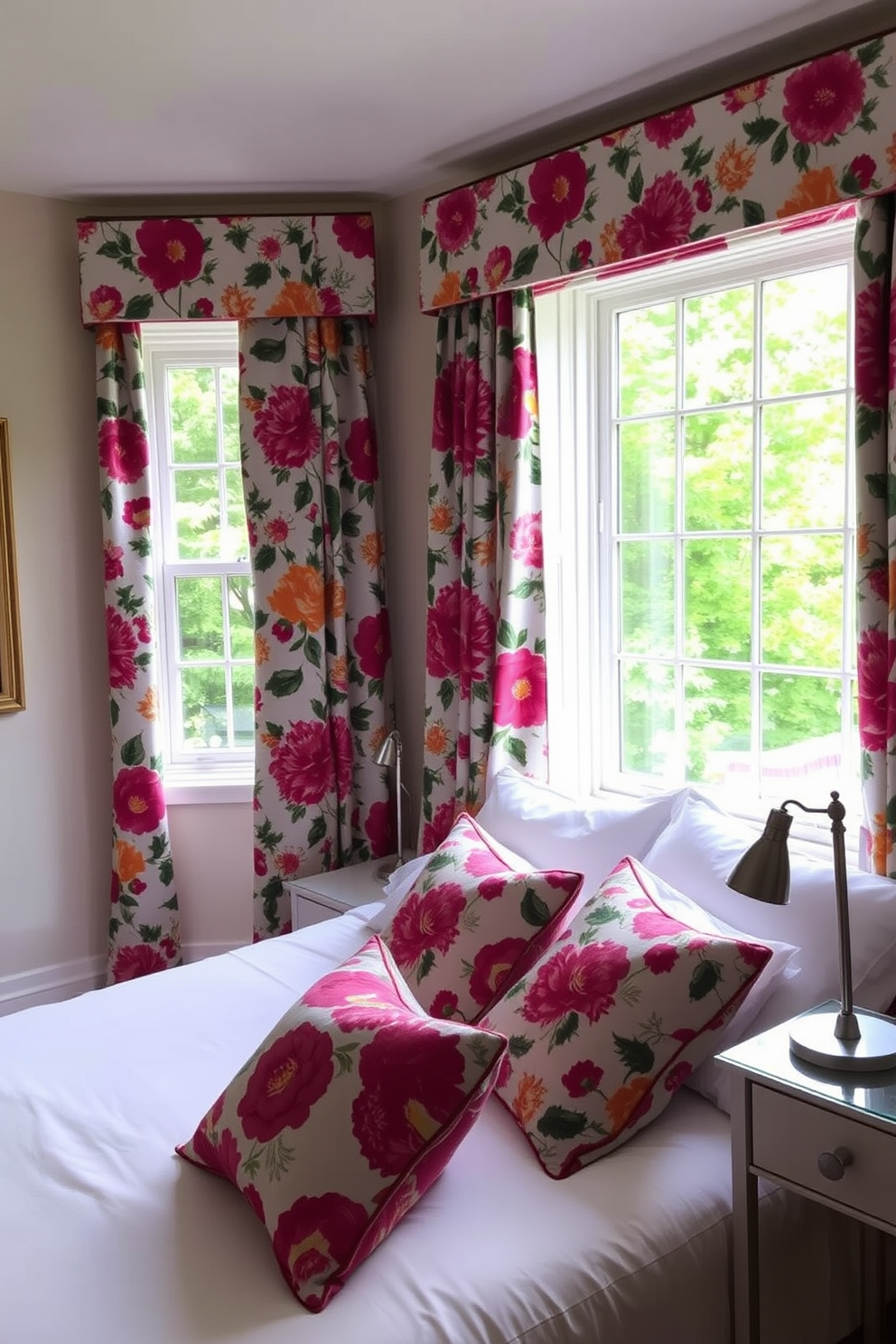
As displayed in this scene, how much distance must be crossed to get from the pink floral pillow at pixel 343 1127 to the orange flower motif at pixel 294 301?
93.2 inches

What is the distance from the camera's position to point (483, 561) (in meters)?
3.14

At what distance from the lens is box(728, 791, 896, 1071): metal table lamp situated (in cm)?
172

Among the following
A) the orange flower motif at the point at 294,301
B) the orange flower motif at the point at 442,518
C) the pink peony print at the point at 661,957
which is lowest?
the pink peony print at the point at 661,957

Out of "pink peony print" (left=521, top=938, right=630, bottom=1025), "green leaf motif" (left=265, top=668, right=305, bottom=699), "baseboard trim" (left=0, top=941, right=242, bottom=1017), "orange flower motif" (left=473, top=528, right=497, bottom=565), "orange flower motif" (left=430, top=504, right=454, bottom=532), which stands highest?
"orange flower motif" (left=430, top=504, right=454, bottom=532)

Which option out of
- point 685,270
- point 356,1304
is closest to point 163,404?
point 685,270

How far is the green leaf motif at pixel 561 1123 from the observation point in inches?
71.6

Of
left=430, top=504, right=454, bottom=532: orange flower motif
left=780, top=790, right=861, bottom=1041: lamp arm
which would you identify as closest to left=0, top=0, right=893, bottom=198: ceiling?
left=430, top=504, right=454, bottom=532: orange flower motif

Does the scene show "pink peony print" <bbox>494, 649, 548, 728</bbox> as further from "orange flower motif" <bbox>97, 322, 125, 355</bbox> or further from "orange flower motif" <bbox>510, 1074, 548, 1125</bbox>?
"orange flower motif" <bbox>97, 322, 125, 355</bbox>

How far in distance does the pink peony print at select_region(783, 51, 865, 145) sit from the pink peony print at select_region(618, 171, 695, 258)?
0.97 feet

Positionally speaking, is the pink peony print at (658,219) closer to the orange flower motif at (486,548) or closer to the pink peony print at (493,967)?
the orange flower motif at (486,548)

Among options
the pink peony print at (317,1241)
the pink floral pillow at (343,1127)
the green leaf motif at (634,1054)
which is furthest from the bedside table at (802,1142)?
the pink peony print at (317,1241)

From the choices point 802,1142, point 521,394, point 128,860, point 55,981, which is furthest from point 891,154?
point 55,981

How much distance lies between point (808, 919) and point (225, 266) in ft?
8.46

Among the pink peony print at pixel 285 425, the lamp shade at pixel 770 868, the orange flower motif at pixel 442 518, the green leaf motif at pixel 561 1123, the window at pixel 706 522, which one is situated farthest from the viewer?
the pink peony print at pixel 285 425
